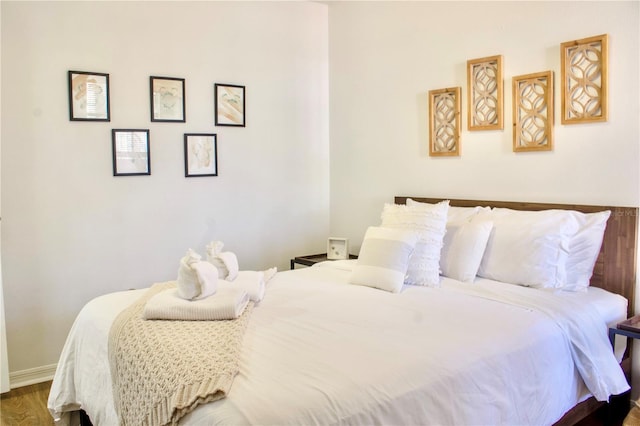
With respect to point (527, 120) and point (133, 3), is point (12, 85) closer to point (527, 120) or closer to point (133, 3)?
point (133, 3)

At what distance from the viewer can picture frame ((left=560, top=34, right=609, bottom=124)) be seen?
2.60m

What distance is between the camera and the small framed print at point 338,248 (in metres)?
4.05

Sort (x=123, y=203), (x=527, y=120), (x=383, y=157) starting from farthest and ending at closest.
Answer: (x=383, y=157)
(x=123, y=203)
(x=527, y=120)

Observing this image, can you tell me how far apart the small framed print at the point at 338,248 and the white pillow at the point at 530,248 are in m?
1.38

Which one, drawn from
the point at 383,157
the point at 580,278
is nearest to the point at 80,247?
the point at 383,157

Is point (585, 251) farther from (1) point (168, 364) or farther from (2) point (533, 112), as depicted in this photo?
(1) point (168, 364)

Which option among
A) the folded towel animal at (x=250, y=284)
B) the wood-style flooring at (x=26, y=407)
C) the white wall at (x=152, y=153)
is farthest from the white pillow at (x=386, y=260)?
the wood-style flooring at (x=26, y=407)

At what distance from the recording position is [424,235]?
287cm

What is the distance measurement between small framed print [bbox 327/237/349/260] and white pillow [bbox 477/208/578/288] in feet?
4.53

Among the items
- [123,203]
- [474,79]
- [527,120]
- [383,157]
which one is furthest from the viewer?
[383,157]

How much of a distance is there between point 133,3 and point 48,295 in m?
2.03

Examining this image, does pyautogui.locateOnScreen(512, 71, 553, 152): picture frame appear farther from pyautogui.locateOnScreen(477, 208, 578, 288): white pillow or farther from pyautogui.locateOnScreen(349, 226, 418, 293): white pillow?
pyautogui.locateOnScreen(349, 226, 418, 293): white pillow

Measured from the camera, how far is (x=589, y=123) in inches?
106

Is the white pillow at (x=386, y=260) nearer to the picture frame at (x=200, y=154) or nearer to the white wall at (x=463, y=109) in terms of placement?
the white wall at (x=463, y=109)
